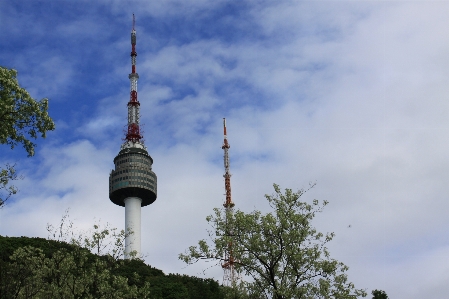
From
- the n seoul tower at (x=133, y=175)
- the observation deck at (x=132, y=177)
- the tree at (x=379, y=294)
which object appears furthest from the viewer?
the observation deck at (x=132, y=177)

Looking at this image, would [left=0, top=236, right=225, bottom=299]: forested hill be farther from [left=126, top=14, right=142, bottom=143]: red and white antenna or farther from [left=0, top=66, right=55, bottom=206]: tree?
[left=126, top=14, right=142, bottom=143]: red and white antenna

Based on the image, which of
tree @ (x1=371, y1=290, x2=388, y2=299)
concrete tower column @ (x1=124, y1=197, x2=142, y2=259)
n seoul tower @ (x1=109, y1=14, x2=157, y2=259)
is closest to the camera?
tree @ (x1=371, y1=290, x2=388, y2=299)

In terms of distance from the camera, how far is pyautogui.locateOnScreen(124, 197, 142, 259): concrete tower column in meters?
139

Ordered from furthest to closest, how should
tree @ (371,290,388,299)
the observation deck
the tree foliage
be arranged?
1. the observation deck
2. tree @ (371,290,388,299)
3. the tree foliage

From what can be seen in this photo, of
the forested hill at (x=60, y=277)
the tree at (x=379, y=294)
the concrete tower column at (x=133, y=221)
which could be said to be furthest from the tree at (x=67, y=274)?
the concrete tower column at (x=133, y=221)

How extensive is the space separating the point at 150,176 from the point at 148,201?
787 centimetres

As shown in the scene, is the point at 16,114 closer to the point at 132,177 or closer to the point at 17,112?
the point at 17,112

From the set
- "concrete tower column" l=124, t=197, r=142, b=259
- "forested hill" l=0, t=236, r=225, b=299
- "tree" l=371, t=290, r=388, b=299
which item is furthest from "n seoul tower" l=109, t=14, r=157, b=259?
"forested hill" l=0, t=236, r=225, b=299

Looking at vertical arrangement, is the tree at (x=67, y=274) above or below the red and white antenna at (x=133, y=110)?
below

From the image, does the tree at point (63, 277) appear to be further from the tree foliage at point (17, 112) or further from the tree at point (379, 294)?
the tree at point (379, 294)

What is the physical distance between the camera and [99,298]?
30938mm

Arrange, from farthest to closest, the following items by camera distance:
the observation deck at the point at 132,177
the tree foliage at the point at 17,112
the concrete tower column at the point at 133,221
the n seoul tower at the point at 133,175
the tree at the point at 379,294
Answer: the observation deck at the point at 132,177 → the n seoul tower at the point at 133,175 → the concrete tower column at the point at 133,221 → the tree at the point at 379,294 → the tree foliage at the point at 17,112

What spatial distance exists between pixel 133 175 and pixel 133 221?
40.6 ft

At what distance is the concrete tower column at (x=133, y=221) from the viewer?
455 ft
